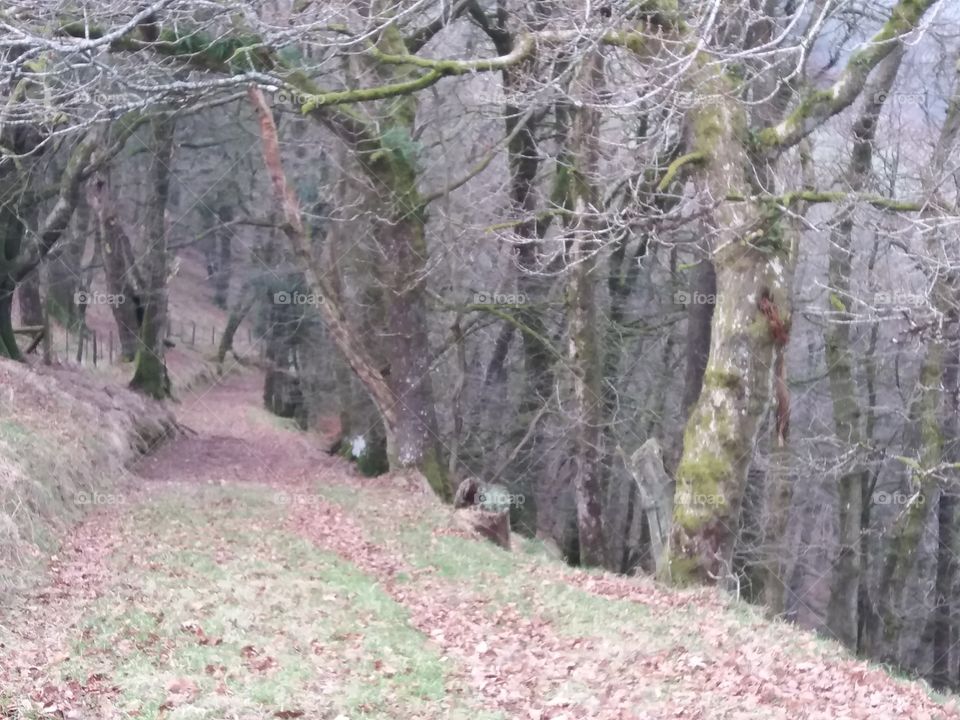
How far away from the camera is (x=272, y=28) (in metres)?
8.67

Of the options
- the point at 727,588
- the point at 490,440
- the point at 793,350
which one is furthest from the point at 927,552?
the point at 727,588

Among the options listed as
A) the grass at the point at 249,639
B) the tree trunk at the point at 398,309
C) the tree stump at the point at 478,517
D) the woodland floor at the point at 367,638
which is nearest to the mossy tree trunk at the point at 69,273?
the tree trunk at the point at 398,309

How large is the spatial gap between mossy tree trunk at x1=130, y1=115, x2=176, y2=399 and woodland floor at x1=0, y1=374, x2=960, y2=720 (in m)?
10.7

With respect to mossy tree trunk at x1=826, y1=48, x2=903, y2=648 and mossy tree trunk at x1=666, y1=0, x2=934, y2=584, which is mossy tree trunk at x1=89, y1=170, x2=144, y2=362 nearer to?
mossy tree trunk at x1=666, y1=0, x2=934, y2=584

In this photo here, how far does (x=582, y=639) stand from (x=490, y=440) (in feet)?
40.8

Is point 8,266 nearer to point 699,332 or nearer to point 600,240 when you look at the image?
point 600,240

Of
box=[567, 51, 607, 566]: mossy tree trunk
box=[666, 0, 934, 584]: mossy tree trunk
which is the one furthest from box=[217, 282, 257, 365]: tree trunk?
box=[666, 0, 934, 584]: mossy tree trunk

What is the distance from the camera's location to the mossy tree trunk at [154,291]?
21.6m

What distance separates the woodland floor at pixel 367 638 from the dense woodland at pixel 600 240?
2.23 meters

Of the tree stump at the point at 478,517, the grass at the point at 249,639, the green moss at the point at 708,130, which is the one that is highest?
the green moss at the point at 708,130

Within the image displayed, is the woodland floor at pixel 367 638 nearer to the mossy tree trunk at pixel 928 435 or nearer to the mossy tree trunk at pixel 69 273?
the mossy tree trunk at pixel 928 435

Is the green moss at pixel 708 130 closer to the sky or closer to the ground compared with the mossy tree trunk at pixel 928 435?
closer to the sky

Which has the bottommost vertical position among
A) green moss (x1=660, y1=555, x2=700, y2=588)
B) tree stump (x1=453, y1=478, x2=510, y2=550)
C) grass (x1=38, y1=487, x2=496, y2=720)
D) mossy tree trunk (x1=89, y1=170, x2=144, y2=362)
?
tree stump (x1=453, y1=478, x2=510, y2=550)

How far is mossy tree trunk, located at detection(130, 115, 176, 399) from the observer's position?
21562 mm
